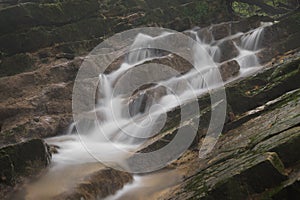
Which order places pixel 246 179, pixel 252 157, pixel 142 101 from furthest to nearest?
pixel 142 101
pixel 252 157
pixel 246 179

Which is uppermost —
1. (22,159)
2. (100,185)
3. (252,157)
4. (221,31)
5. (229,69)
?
(221,31)

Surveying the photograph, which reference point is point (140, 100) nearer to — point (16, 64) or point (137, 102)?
point (137, 102)

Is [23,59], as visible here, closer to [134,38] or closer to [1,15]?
[1,15]

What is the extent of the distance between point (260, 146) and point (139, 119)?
550cm

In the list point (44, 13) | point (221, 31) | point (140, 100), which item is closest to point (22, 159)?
point (140, 100)

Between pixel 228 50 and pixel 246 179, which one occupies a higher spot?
pixel 228 50

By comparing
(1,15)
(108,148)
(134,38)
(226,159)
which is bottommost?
(108,148)

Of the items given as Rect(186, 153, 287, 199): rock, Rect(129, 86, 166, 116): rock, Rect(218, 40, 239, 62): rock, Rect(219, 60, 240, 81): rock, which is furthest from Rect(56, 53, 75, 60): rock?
Rect(186, 153, 287, 199): rock

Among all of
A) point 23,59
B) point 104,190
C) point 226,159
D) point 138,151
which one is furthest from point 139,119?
point 23,59

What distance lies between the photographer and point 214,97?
945 centimetres

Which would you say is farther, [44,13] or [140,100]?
[44,13]

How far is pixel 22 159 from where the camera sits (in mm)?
7359

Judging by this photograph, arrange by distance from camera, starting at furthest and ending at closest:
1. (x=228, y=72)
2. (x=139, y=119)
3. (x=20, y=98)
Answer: (x=228, y=72), (x=20, y=98), (x=139, y=119)

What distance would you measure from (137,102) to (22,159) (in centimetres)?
491
